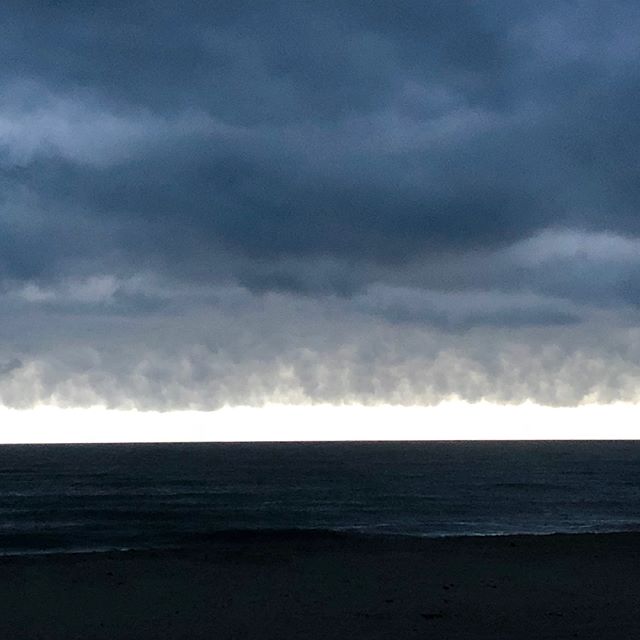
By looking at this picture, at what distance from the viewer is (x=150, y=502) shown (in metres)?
69.0

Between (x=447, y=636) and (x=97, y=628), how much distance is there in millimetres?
6915

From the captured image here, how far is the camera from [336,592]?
68.2 feet

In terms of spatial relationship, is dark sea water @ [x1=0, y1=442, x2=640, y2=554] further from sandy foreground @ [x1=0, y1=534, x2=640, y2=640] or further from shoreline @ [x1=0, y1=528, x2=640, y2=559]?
sandy foreground @ [x1=0, y1=534, x2=640, y2=640]

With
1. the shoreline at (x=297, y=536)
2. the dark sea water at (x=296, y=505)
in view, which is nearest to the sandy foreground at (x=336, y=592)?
the shoreline at (x=297, y=536)

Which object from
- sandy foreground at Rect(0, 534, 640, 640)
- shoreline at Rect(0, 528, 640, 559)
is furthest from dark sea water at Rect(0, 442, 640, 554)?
sandy foreground at Rect(0, 534, 640, 640)

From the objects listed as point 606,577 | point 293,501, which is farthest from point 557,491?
point 606,577

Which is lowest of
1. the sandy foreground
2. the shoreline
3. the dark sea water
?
the dark sea water

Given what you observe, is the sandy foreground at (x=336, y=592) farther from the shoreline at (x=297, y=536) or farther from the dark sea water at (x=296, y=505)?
the dark sea water at (x=296, y=505)

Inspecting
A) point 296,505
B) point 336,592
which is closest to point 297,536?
point 336,592

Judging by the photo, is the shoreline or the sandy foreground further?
the shoreline

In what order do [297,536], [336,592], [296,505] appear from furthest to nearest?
[296,505], [297,536], [336,592]

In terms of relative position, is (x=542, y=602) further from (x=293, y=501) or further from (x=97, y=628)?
(x=293, y=501)

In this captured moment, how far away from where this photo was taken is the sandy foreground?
16422 millimetres

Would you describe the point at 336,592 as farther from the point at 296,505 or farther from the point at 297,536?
the point at 296,505
